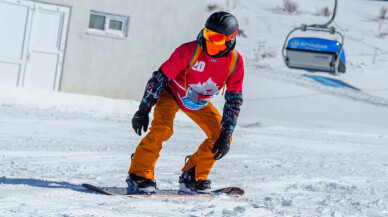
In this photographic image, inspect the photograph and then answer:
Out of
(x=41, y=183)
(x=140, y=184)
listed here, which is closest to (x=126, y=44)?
(x=41, y=183)

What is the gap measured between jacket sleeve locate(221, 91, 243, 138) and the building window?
9.47 metres

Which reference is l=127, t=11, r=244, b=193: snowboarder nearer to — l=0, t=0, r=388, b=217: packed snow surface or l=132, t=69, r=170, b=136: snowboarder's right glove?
l=132, t=69, r=170, b=136: snowboarder's right glove

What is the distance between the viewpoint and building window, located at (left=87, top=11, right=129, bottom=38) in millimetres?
13336

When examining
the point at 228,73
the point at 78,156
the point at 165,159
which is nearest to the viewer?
the point at 228,73

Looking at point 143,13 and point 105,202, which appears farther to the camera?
point 143,13

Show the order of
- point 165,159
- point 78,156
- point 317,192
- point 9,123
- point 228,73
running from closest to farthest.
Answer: point 228,73 < point 317,192 < point 78,156 < point 165,159 < point 9,123

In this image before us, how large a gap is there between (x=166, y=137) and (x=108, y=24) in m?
9.67

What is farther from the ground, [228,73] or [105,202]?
[228,73]

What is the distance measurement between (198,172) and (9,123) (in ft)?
16.4

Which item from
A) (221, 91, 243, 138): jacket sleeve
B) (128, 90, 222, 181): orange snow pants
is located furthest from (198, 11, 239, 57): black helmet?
Answer: (128, 90, 222, 181): orange snow pants

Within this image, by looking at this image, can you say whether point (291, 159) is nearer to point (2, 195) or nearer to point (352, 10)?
point (2, 195)

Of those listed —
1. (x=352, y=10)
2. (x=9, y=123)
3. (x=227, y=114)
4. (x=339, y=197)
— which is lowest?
(x=9, y=123)

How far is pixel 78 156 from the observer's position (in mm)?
6332

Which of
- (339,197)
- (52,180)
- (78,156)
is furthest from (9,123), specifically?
(339,197)
